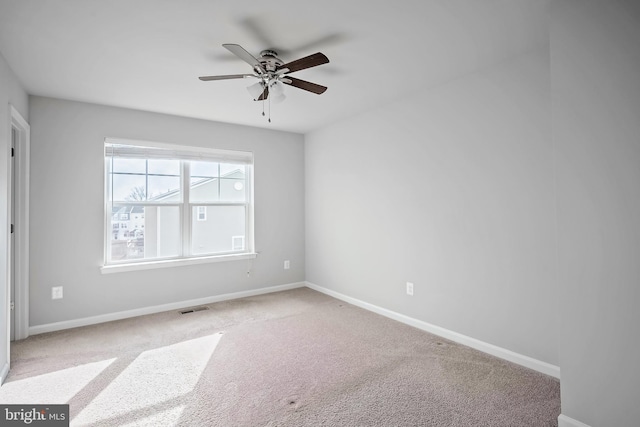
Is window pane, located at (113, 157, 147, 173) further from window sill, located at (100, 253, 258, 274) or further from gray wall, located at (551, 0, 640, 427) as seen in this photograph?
gray wall, located at (551, 0, 640, 427)

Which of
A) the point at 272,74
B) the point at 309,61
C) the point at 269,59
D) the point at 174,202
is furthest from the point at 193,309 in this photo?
the point at 309,61

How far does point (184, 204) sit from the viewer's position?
430 centimetres

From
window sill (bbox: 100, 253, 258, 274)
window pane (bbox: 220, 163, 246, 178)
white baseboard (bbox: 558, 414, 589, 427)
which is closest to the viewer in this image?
white baseboard (bbox: 558, 414, 589, 427)

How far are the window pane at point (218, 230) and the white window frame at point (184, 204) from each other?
0.18ft

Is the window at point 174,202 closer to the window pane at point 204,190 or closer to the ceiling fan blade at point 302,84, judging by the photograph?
the window pane at point 204,190

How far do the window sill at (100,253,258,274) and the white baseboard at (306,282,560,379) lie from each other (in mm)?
1649

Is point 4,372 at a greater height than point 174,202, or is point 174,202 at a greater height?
point 174,202

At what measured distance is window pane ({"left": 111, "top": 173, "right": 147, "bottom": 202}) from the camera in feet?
12.7

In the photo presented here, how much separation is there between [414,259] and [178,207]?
118 inches

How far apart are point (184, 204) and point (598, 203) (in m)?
4.13

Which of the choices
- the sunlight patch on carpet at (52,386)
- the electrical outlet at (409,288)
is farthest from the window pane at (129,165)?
the electrical outlet at (409,288)

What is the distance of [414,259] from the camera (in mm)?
3508

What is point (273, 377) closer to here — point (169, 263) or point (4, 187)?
point (169, 263)

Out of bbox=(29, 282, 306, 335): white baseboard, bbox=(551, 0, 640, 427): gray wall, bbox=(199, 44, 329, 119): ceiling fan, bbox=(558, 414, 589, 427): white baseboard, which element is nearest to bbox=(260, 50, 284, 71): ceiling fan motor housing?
bbox=(199, 44, 329, 119): ceiling fan
